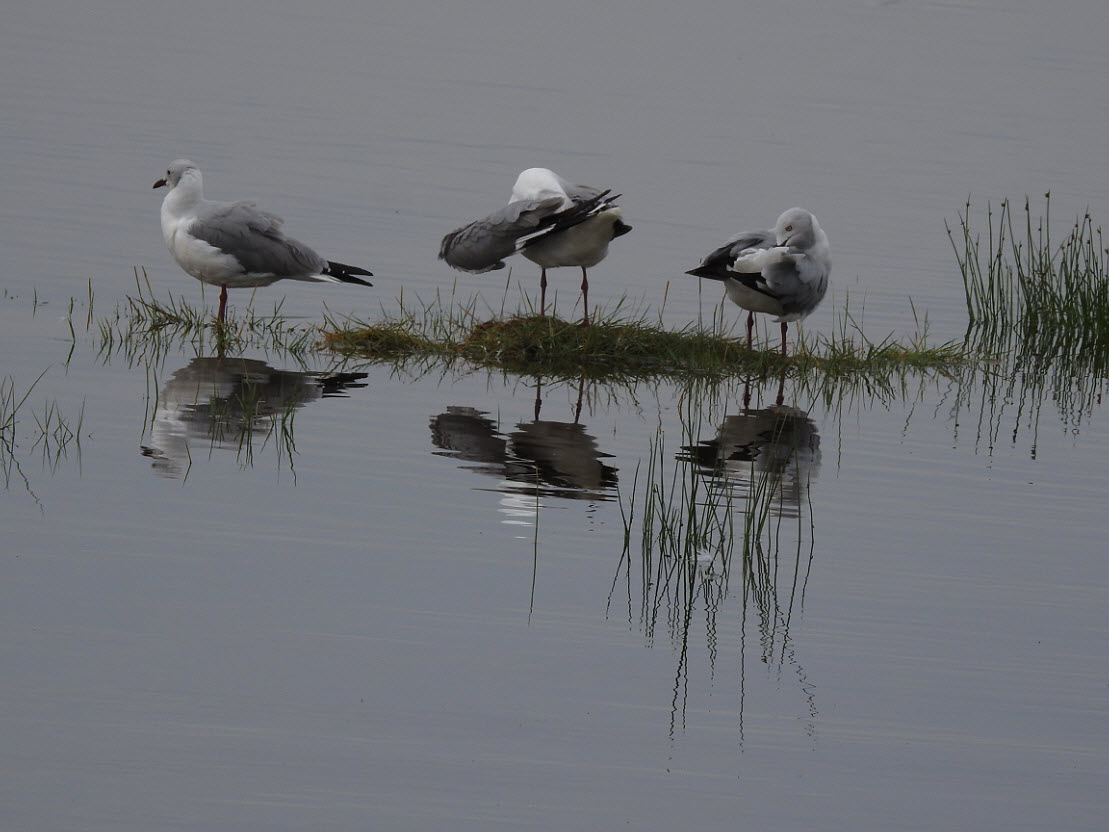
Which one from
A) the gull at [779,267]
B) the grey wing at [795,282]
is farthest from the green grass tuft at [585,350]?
the grey wing at [795,282]

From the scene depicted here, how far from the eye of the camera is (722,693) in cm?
632

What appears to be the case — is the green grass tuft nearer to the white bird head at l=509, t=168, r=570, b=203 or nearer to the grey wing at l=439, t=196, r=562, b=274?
the grey wing at l=439, t=196, r=562, b=274

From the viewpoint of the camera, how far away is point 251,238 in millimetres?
12484

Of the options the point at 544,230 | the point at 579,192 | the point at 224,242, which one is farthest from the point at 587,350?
the point at 224,242

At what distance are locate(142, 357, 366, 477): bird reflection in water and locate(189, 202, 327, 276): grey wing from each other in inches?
40.4

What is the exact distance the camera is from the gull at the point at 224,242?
40.6 ft

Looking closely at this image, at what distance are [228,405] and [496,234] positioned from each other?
10.3 ft

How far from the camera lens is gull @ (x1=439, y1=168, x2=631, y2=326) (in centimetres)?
1221

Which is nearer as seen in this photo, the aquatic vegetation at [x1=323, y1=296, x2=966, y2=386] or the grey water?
the grey water

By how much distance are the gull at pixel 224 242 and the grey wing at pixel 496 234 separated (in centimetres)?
102

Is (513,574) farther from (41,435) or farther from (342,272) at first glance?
(342,272)

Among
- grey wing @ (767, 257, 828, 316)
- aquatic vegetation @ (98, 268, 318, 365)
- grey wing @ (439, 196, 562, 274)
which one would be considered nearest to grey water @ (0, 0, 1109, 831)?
aquatic vegetation @ (98, 268, 318, 365)

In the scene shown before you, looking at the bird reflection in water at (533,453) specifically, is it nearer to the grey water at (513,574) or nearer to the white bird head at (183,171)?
the grey water at (513,574)

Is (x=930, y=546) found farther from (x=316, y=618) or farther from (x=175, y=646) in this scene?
(x=175, y=646)
